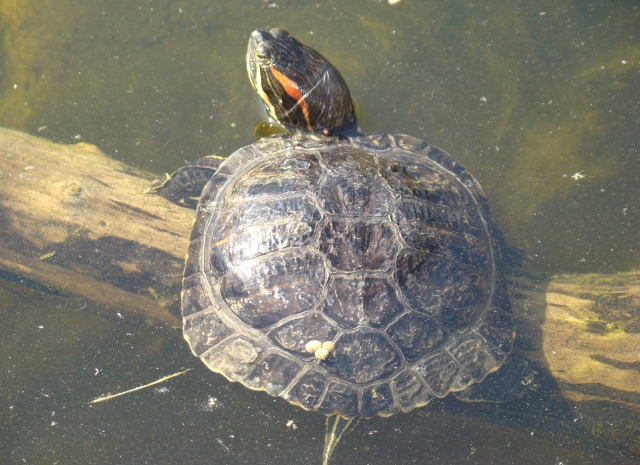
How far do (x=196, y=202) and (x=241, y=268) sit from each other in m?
1.12

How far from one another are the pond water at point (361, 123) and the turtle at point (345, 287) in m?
0.78

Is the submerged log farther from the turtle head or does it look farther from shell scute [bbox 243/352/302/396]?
the turtle head

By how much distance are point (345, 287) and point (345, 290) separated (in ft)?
0.06

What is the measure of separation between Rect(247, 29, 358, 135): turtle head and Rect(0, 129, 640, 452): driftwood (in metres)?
1.24

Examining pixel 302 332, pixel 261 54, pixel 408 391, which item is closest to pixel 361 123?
pixel 261 54

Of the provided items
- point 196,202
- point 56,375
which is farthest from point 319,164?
point 56,375

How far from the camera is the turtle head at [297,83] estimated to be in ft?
11.4

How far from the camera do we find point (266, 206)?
9.58 ft

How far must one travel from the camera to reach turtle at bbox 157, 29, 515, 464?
2.72 meters

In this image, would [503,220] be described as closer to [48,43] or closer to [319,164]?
[319,164]

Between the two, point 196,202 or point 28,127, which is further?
point 28,127

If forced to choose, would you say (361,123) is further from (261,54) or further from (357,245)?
(357,245)

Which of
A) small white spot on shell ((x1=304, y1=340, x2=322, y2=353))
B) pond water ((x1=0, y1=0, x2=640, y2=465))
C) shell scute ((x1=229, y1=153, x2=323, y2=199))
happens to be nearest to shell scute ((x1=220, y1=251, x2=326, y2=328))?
small white spot on shell ((x1=304, y1=340, x2=322, y2=353))

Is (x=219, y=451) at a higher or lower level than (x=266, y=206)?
lower
